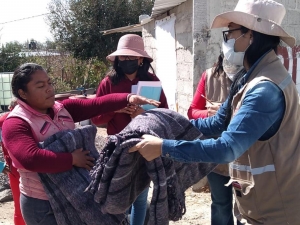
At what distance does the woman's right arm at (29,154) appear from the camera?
6.63ft

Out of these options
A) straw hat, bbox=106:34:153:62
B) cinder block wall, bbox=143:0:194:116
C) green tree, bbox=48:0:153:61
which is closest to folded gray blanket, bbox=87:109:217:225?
straw hat, bbox=106:34:153:62

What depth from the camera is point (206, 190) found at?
4.73m

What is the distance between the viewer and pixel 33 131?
2172mm

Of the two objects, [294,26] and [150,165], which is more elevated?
[294,26]

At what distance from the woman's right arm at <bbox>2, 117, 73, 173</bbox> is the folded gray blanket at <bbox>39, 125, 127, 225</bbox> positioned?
0.21 feet

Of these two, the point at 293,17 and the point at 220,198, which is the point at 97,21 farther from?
the point at 220,198

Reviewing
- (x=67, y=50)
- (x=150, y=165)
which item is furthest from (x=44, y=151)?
(x=67, y=50)

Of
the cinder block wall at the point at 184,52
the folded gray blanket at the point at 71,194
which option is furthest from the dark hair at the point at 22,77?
the cinder block wall at the point at 184,52

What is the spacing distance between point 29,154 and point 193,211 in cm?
267

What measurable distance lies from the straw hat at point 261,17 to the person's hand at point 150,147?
2.51 feet

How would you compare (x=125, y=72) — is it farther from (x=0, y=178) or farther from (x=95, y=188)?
(x=0, y=178)

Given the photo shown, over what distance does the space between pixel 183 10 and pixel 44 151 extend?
3.40 meters

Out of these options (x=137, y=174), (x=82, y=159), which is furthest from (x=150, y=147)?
(x=82, y=159)

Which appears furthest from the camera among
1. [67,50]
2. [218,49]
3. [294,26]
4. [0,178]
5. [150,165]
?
[67,50]
